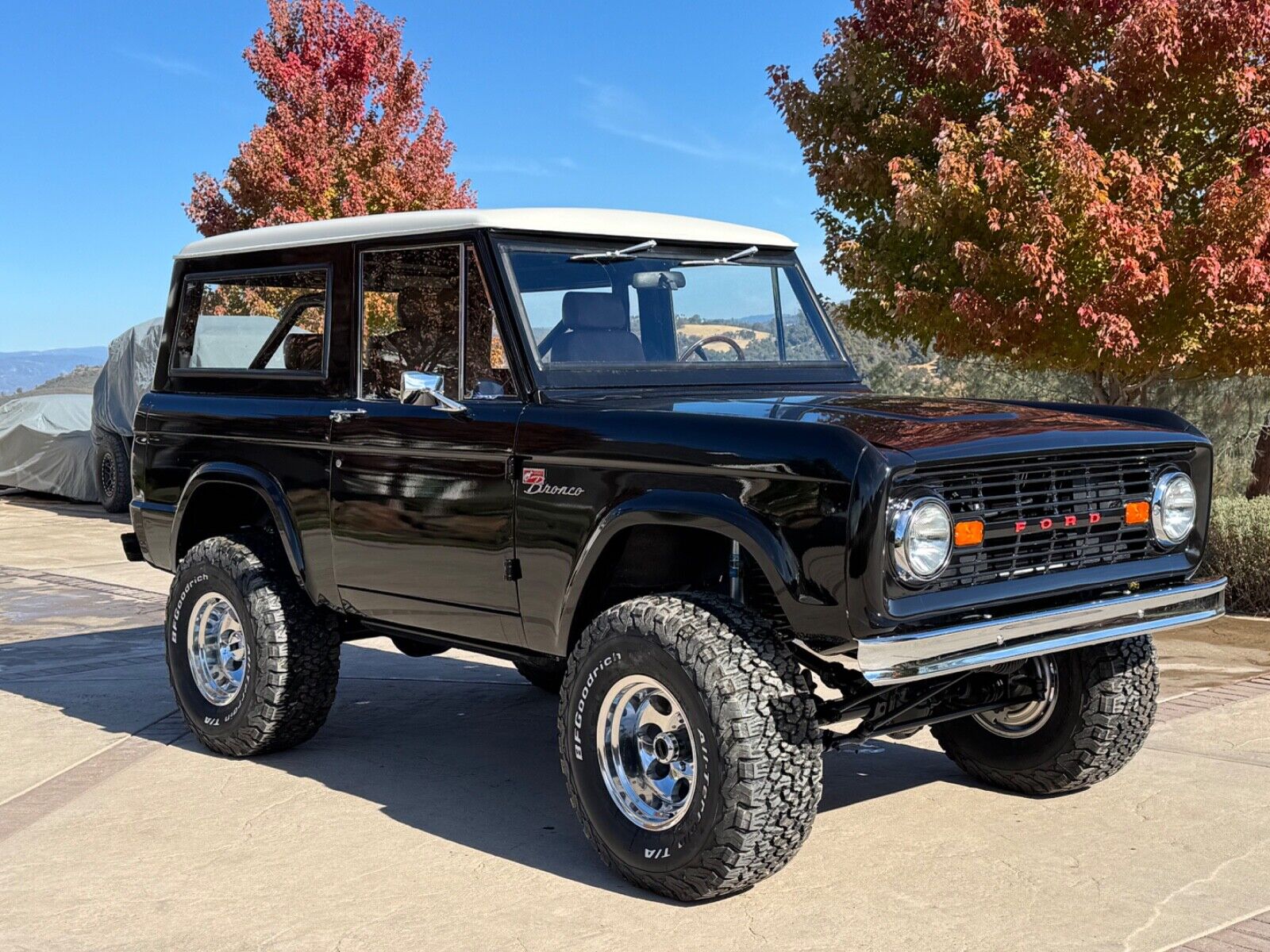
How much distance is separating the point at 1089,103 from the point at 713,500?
287 inches

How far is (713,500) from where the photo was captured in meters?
4.25

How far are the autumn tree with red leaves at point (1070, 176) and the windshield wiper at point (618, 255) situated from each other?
16.7 ft

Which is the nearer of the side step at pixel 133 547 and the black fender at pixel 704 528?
the black fender at pixel 704 528

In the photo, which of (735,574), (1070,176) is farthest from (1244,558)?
(735,574)

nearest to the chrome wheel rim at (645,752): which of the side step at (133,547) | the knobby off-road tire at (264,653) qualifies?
the knobby off-road tire at (264,653)

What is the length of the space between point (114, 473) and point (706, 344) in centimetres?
1433

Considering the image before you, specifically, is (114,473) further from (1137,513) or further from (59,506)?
(1137,513)

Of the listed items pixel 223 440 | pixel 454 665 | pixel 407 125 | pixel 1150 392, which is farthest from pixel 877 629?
pixel 407 125

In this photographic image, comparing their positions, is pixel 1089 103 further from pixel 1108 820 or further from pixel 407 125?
pixel 407 125

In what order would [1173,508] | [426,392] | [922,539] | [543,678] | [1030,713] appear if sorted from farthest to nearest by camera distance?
[543,678]
[1030,713]
[426,392]
[1173,508]
[922,539]

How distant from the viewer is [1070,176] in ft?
31.8

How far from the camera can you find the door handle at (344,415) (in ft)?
18.3

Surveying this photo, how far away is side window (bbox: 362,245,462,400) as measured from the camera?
539cm

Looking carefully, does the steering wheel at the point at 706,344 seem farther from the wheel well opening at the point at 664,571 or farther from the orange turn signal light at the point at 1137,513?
the orange turn signal light at the point at 1137,513
